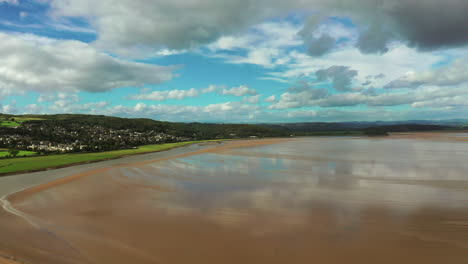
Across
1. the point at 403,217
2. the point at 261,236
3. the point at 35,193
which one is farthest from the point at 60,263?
the point at 403,217

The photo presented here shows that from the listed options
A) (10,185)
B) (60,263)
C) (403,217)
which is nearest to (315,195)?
(403,217)

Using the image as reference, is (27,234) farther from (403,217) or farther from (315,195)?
(403,217)

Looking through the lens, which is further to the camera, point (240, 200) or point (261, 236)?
point (240, 200)

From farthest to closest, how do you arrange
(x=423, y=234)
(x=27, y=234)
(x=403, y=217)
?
(x=403, y=217), (x=27, y=234), (x=423, y=234)

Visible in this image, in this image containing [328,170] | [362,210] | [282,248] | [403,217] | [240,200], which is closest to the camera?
[282,248]

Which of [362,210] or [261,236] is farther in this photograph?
[362,210]

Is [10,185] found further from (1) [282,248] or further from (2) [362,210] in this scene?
(2) [362,210]
